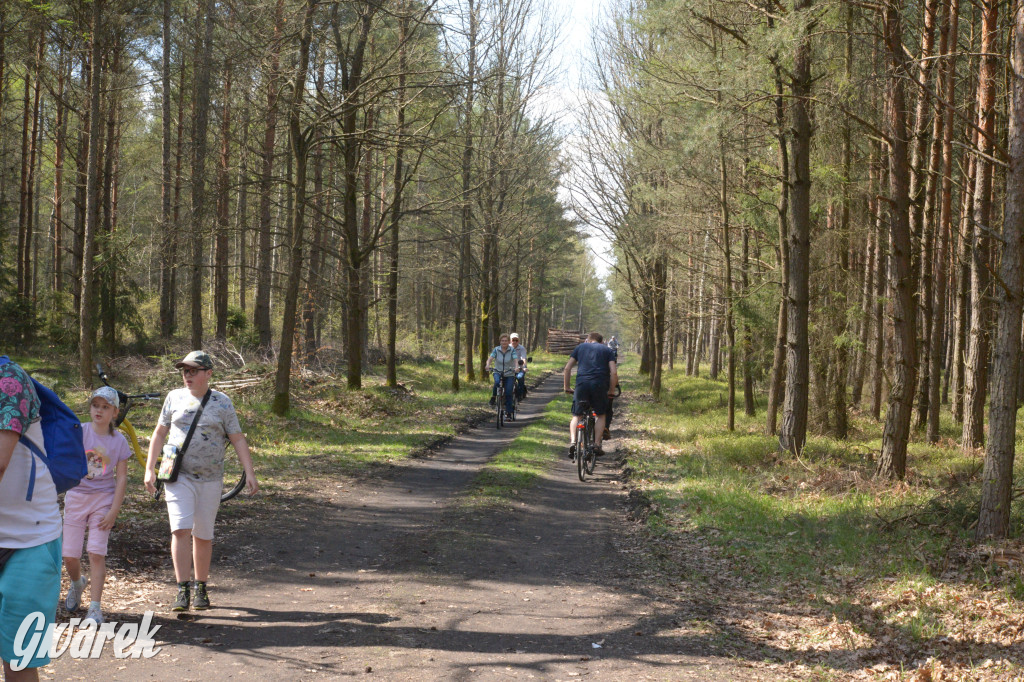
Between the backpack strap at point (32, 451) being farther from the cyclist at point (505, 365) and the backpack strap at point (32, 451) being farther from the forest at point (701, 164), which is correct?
the cyclist at point (505, 365)

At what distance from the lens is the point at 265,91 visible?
16656 millimetres

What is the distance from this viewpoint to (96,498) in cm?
541

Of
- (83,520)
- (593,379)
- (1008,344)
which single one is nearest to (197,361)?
(83,520)

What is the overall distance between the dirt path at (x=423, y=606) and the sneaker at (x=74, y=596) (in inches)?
10.9

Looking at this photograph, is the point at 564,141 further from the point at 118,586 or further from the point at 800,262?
the point at 118,586

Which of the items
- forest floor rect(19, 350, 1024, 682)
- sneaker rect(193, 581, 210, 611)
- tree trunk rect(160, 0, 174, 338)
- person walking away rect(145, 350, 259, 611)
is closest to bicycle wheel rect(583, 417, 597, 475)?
forest floor rect(19, 350, 1024, 682)

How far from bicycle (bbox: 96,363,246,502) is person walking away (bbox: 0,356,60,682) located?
2.54 meters

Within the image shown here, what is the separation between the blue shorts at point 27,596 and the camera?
2898 millimetres

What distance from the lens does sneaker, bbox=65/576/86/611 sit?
17.6 feet

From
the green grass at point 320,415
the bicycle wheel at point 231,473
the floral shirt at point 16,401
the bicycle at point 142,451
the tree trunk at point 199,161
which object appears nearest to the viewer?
the floral shirt at point 16,401

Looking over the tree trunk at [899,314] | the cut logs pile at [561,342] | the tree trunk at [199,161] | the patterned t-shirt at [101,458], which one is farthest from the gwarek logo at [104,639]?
the cut logs pile at [561,342]

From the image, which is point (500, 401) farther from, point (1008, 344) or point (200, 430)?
point (200, 430)

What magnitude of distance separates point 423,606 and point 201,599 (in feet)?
5.43

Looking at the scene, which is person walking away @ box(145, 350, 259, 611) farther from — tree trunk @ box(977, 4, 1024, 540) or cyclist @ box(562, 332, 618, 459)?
cyclist @ box(562, 332, 618, 459)
